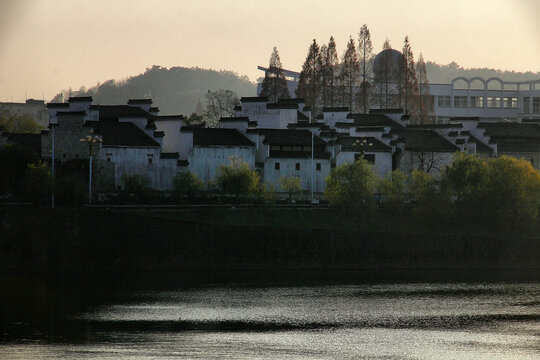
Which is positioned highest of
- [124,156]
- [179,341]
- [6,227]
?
[124,156]

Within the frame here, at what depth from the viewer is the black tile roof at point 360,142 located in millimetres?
116875

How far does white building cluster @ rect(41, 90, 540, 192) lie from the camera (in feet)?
347

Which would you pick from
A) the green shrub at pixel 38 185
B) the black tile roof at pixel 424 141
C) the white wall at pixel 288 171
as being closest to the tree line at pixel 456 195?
the white wall at pixel 288 171

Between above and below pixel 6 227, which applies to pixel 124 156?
above

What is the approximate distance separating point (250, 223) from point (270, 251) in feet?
16.8

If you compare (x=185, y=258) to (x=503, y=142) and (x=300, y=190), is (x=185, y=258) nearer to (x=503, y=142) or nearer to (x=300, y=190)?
(x=300, y=190)

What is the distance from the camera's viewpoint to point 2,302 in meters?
70.1

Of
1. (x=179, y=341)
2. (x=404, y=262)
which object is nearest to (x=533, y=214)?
(x=404, y=262)

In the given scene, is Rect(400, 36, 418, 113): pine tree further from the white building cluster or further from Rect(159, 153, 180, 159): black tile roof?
Rect(159, 153, 180, 159): black tile roof

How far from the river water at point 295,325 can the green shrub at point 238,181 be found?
23.3 metres

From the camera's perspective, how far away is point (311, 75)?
485ft

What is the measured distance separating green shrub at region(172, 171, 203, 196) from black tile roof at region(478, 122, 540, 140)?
47.0 m

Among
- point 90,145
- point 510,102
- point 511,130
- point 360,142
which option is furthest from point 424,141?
point 510,102

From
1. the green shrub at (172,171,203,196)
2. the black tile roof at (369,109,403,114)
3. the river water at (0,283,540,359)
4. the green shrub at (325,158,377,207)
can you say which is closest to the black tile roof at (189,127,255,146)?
the green shrub at (172,171,203,196)
